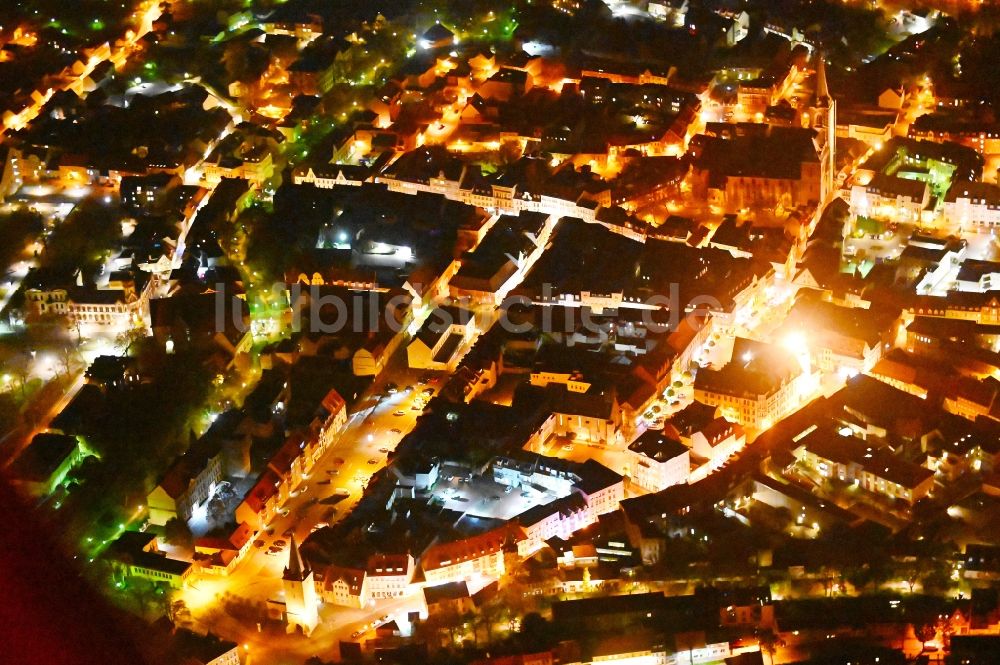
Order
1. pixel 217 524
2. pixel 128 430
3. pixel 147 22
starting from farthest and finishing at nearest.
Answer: pixel 147 22 < pixel 128 430 < pixel 217 524

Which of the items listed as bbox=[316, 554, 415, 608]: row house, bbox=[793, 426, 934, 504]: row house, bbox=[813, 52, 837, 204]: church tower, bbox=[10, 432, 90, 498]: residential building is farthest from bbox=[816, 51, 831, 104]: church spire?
bbox=[10, 432, 90, 498]: residential building

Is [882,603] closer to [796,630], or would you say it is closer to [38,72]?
[796,630]

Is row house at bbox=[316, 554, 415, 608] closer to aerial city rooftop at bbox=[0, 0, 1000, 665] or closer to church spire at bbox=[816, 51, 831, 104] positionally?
aerial city rooftop at bbox=[0, 0, 1000, 665]

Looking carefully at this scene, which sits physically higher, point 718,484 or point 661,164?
point 661,164

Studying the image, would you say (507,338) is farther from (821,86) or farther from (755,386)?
Answer: (821,86)

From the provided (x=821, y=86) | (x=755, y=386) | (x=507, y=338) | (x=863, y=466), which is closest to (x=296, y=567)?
(x=507, y=338)

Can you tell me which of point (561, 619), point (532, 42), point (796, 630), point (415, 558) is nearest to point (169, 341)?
point (415, 558)

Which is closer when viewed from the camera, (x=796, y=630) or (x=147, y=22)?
(x=796, y=630)
